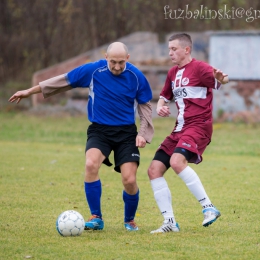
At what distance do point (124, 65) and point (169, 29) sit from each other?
15.9 m

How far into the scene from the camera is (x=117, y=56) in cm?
588

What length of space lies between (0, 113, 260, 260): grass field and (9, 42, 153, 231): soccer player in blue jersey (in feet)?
1.15

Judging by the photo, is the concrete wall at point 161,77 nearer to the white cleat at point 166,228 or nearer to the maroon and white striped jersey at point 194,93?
the maroon and white striped jersey at point 194,93

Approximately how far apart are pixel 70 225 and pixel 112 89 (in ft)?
4.51

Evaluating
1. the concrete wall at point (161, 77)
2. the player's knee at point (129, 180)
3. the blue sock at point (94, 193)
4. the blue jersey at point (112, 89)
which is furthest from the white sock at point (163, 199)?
the concrete wall at point (161, 77)

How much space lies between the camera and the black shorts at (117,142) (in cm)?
601

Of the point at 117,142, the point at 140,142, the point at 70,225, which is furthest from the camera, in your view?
the point at 117,142

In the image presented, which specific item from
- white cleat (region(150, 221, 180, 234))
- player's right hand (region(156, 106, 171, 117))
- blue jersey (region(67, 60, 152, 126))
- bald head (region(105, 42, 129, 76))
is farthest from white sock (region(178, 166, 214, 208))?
bald head (region(105, 42, 129, 76))

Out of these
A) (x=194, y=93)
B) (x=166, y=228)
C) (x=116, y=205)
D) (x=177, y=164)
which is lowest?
(x=116, y=205)

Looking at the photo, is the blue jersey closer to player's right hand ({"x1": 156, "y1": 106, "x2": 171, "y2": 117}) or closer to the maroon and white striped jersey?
player's right hand ({"x1": 156, "y1": 106, "x2": 171, "y2": 117})

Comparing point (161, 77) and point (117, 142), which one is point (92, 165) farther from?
point (161, 77)

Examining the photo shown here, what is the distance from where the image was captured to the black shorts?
601 centimetres

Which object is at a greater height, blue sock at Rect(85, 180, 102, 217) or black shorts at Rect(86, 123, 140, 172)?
black shorts at Rect(86, 123, 140, 172)

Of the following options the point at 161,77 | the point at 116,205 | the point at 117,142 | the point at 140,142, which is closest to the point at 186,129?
the point at 140,142
